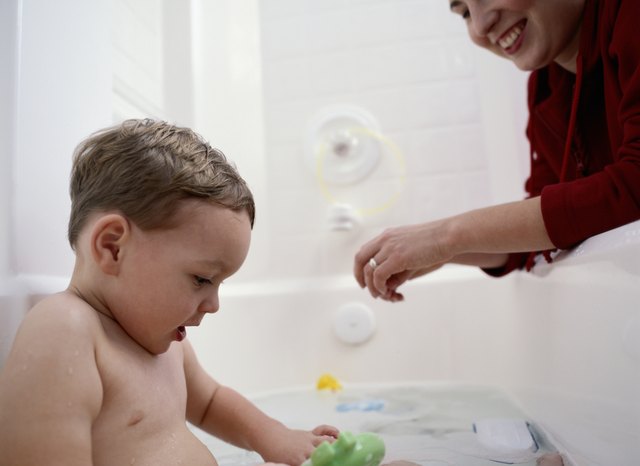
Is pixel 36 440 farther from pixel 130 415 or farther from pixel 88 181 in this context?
pixel 88 181

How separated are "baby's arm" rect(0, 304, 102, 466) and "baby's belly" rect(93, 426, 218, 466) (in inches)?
2.1

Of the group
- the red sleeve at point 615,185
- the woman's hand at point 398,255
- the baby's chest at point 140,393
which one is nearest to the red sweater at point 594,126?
the red sleeve at point 615,185

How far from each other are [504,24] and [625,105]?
31cm

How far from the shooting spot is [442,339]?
145 cm

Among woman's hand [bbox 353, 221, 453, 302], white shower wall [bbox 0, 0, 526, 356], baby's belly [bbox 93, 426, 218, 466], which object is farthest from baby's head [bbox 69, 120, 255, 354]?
white shower wall [bbox 0, 0, 526, 356]

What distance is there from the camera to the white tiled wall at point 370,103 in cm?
167

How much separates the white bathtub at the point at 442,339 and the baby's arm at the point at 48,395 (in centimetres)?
53

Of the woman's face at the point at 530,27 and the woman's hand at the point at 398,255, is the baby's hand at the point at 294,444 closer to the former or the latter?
the woman's hand at the point at 398,255

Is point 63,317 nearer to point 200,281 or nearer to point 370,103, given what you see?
point 200,281

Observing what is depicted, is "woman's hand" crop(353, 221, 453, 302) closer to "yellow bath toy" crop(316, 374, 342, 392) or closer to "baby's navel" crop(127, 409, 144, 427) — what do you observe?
"baby's navel" crop(127, 409, 144, 427)

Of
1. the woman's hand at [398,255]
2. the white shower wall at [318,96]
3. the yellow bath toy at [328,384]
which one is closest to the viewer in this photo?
the woman's hand at [398,255]

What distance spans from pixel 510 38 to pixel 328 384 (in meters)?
0.92

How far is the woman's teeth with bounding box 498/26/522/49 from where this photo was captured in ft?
3.02

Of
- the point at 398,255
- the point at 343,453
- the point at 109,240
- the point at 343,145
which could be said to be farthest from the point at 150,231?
the point at 343,145
